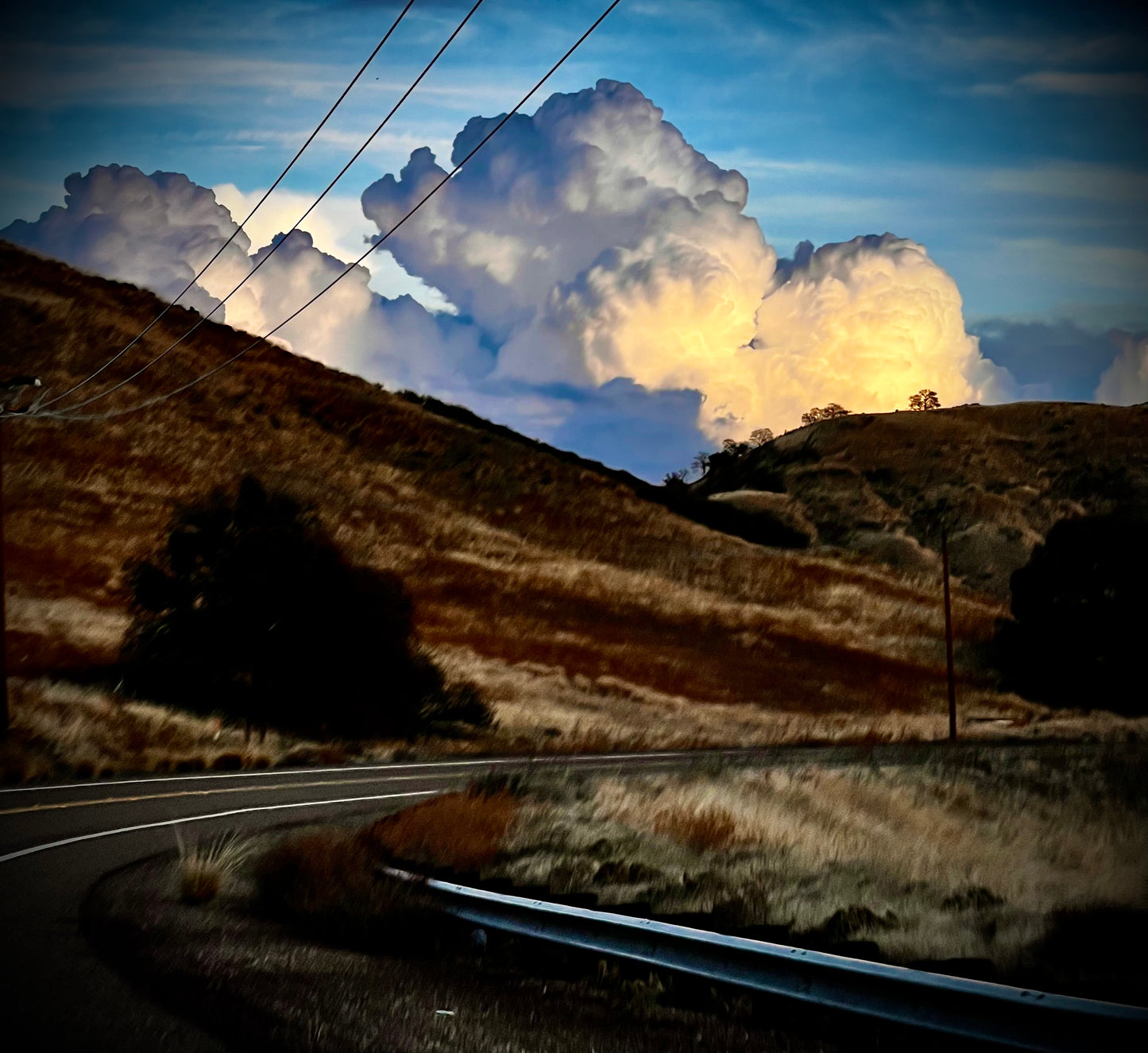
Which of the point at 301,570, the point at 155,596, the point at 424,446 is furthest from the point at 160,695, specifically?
the point at 424,446

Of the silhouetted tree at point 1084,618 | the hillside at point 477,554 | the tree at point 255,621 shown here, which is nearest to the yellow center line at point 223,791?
the tree at point 255,621

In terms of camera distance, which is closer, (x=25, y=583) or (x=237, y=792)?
(x=237, y=792)

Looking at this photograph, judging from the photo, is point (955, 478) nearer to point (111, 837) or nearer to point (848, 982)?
point (111, 837)

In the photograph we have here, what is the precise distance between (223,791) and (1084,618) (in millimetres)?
48505

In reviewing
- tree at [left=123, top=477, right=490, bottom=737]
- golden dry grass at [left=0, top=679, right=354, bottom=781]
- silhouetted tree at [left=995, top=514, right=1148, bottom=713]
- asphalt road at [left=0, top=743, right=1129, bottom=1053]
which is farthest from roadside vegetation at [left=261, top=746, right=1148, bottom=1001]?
silhouetted tree at [left=995, top=514, right=1148, bottom=713]

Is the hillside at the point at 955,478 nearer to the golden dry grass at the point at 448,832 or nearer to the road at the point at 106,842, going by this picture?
the road at the point at 106,842

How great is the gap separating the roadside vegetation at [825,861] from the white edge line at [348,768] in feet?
18.1

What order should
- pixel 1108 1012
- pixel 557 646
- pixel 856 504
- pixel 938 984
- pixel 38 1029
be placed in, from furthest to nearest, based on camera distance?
pixel 856 504
pixel 557 646
pixel 38 1029
pixel 938 984
pixel 1108 1012

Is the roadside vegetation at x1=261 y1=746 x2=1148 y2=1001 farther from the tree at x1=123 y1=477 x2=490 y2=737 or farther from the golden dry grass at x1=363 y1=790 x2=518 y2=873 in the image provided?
the tree at x1=123 y1=477 x2=490 y2=737

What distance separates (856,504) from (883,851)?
109236 mm

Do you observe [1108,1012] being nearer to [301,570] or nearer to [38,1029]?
[38,1029]

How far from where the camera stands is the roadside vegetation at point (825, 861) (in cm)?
757

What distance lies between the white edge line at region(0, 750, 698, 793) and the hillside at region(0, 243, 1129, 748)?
6.41 meters

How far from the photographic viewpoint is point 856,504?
119 m
